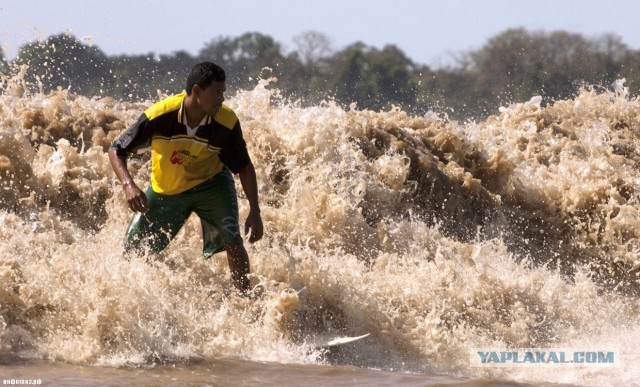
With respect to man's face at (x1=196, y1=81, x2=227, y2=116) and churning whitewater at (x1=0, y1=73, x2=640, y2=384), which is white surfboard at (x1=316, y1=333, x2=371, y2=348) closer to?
churning whitewater at (x1=0, y1=73, x2=640, y2=384)

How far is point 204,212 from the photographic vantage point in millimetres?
6867

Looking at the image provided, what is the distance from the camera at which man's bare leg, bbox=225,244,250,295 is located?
6.83m

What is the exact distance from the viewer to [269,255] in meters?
8.03

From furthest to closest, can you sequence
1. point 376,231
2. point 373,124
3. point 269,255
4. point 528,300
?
1. point 373,124
2. point 376,231
3. point 528,300
4. point 269,255

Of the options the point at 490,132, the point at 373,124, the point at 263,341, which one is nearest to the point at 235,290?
the point at 263,341

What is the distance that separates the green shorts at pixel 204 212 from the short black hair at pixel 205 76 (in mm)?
708

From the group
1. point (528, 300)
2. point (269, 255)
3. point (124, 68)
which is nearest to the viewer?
point (269, 255)

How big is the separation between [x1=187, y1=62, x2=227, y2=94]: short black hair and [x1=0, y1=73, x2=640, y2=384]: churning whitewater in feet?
4.75

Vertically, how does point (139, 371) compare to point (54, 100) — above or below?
below

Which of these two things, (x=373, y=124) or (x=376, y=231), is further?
(x=373, y=124)

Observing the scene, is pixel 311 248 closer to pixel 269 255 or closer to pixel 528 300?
pixel 269 255

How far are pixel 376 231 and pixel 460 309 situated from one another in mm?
1607

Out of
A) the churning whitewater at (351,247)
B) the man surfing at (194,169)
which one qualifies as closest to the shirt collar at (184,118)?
the man surfing at (194,169)

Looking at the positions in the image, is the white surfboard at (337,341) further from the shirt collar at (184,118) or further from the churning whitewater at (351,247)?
the shirt collar at (184,118)
